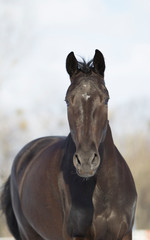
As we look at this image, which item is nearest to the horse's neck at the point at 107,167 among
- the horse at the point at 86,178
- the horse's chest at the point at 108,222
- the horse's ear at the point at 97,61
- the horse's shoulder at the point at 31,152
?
the horse at the point at 86,178

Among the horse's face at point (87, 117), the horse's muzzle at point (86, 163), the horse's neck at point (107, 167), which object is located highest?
the horse's face at point (87, 117)

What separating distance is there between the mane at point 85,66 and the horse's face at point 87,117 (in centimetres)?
10

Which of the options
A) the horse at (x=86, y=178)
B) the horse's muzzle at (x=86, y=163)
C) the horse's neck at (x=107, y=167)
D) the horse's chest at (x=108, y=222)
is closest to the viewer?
the horse's muzzle at (x=86, y=163)

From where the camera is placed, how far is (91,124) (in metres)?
4.64

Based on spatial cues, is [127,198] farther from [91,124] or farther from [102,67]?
[102,67]

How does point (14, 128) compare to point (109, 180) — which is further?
point (14, 128)

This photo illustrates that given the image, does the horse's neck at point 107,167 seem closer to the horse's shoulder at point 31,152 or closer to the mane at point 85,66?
the mane at point 85,66

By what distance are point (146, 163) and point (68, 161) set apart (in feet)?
76.5

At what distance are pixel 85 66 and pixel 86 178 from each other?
1.09 meters

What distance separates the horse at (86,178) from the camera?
4.65 metres

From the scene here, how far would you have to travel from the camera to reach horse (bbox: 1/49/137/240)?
4.65 meters

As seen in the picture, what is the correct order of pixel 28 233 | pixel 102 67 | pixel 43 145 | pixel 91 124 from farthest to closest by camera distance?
pixel 43 145
pixel 28 233
pixel 102 67
pixel 91 124

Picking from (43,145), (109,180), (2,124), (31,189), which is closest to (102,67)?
(109,180)

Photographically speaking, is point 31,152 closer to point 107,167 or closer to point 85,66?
point 107,167
